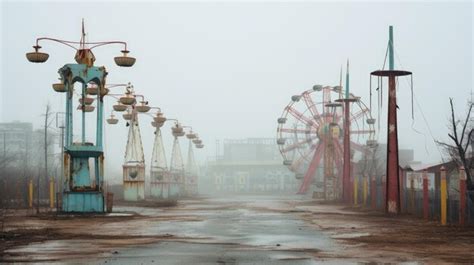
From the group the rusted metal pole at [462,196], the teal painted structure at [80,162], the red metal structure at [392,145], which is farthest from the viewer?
the red metal structure at [392,145]

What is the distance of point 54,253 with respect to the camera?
17641 mm

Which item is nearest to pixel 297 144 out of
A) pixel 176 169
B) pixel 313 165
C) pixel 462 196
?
pixel 313 165

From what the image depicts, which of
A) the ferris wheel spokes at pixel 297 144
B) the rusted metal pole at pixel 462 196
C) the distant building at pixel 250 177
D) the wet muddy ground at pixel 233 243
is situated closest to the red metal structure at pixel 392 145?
the wet muddy ground at pixel 233 243

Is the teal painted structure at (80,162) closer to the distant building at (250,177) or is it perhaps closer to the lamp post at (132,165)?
the lamp post at (132,165)

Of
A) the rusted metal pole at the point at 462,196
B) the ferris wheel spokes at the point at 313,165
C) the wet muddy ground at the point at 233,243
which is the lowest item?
the wet muddy ground at the point at 233,243

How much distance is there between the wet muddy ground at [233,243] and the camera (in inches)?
653

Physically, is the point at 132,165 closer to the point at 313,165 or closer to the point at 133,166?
the point at 133,166

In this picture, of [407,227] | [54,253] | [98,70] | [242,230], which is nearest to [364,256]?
[54,253]

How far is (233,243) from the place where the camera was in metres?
20.7

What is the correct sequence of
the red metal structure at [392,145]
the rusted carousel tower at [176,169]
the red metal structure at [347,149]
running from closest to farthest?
the red metal structure at [392,145], the red metal structure at [347,149], the rusted carousel tower at [176,169]

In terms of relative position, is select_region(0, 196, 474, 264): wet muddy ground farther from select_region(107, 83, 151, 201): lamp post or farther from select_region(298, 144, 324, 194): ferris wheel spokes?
select_region(298, 144, 324, 194): ferris wheel spokes

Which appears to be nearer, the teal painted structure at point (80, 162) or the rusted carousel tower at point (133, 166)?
the teal painted structure at point (80, 162)

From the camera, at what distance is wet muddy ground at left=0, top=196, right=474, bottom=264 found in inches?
653

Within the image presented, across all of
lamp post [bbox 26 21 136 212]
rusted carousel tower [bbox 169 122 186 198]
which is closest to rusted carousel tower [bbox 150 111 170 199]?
rusted carousel tower [bbox 169 122 186 198]
